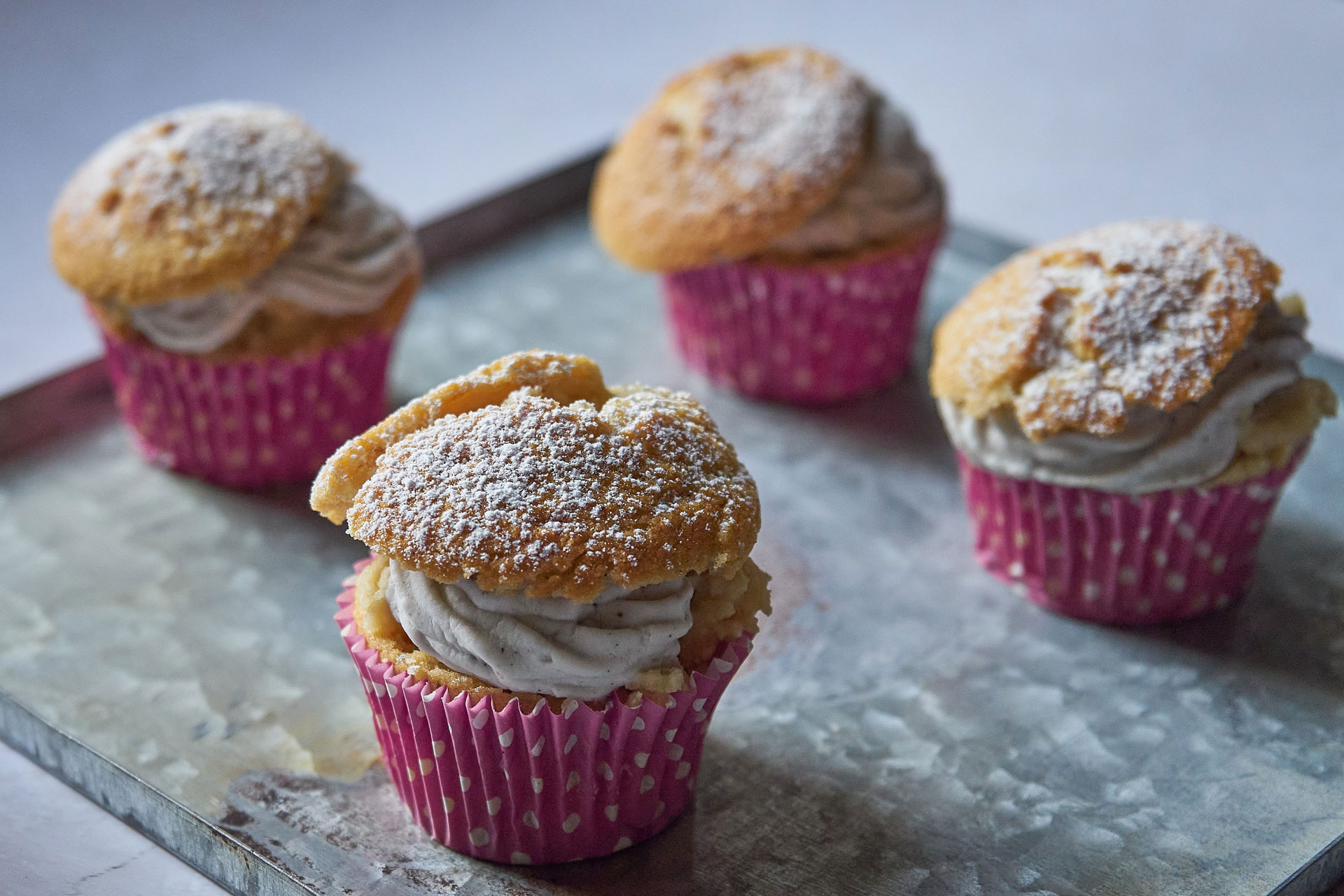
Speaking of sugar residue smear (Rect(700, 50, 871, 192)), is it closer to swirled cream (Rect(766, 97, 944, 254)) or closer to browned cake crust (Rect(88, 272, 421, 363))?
swirled cream (Rect(766, 97, 944, 254))

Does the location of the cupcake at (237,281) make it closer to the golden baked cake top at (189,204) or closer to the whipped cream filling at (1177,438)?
the golden baked cake top at (189,204)

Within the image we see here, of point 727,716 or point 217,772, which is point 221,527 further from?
point 727,716

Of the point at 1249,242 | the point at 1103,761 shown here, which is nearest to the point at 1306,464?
the point at 1249,242

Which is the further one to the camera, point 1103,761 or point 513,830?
point 1103,761

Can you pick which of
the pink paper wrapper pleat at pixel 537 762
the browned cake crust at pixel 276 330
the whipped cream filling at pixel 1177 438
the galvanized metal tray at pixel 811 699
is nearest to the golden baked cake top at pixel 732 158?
the galvanized metal tray at pixel 811 699

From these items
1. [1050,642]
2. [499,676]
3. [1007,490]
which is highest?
[499,676]

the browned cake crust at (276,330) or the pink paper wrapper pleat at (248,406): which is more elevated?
the browned cake crust at (276,330)
